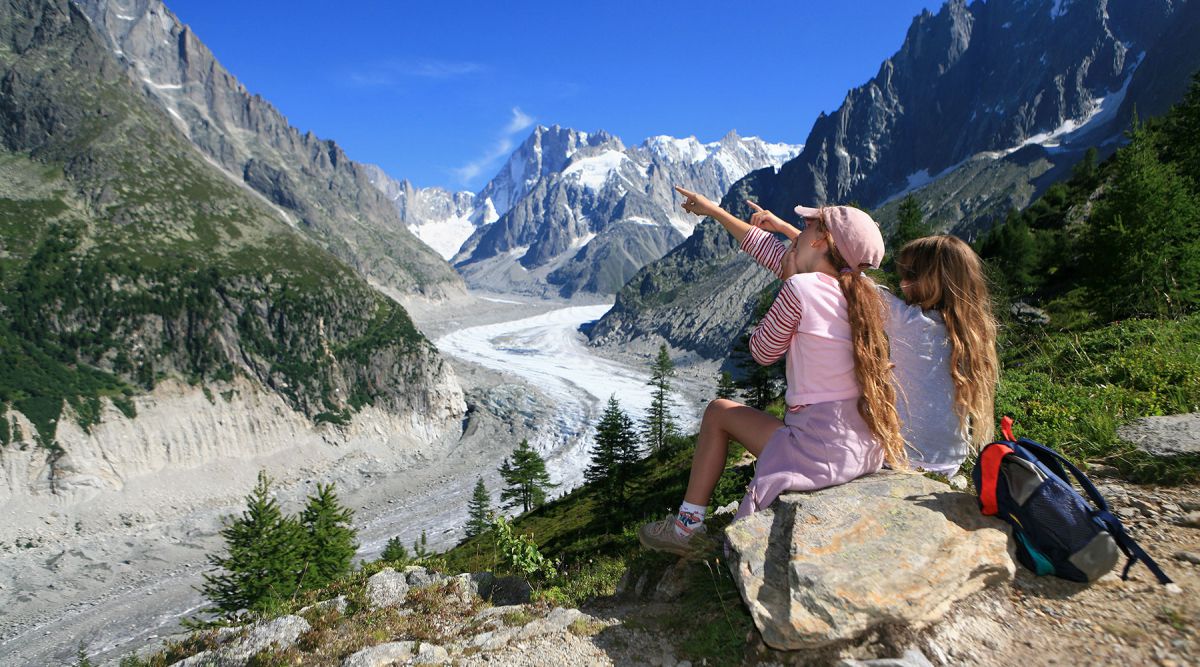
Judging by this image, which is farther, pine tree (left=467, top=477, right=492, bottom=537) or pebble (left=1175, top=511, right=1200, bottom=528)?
pine tree (left=467, top=477, right=492, bottom=537)

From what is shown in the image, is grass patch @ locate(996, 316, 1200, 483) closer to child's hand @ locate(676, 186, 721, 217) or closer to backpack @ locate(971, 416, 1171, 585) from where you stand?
backpack @ locate(971, 416, 1171, 585)

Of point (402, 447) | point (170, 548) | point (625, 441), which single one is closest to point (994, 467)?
point (625, 441)

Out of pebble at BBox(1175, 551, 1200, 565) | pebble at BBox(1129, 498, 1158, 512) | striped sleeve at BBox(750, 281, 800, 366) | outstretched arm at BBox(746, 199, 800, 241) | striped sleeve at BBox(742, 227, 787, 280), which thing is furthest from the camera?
outstretched arm at BBox(746, 199, 800, 241)

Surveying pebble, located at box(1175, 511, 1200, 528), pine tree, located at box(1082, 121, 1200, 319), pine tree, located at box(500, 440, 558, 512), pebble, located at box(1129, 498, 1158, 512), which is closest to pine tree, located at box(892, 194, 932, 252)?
pine tree, located at box(1082, 121, 1200, 319)

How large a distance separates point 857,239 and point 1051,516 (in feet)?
7.98

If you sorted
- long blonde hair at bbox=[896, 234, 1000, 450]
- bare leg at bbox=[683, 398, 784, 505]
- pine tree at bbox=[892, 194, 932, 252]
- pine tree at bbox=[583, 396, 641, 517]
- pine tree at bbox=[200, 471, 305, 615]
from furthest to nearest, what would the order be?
pine tree at bbox=[892, 194, 932, 252]
pine tree at bbox=[583, 396, 641, 517]
pine tree at bbox=[200, 471, 305, 615]
bare leg at bbox=[683, 398, 784, 505]
long blonde hair at bbox=[896, 234, 1000, 450]

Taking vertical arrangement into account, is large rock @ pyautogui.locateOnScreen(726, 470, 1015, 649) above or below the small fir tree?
above

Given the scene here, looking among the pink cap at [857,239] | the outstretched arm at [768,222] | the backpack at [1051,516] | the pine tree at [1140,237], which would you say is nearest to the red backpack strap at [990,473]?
the backpack at [1051,516]

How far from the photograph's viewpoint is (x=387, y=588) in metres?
7.23

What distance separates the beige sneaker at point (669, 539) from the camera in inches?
214

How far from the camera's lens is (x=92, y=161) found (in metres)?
110

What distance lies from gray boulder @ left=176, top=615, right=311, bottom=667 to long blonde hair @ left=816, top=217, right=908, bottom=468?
6.20m

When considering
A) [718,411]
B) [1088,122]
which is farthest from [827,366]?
[1088,122]

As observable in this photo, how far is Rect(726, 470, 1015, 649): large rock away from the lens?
386cm
